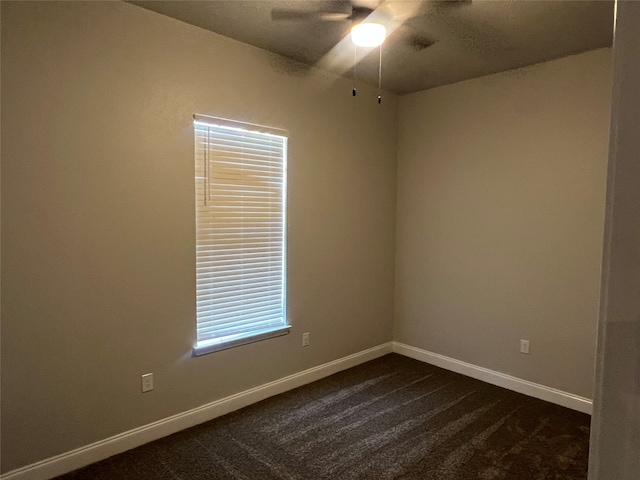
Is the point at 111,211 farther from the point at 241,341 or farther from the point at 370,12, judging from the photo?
the point at 370,12

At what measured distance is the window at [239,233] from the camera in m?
2.92

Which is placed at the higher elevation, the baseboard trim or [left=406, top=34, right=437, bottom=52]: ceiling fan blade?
[left=406, top=34, right=437, bottom=52]: ceiling fan blade

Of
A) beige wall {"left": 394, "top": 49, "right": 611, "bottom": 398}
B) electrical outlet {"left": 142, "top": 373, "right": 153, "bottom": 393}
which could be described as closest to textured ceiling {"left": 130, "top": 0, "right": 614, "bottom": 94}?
beige wall {"left": 394, "top": 49, "right": 611, "bottom": 398}

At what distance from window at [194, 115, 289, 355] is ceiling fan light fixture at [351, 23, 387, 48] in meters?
0.92

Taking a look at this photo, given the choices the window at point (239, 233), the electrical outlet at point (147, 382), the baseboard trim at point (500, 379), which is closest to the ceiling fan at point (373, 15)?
the window at point (239, 233)

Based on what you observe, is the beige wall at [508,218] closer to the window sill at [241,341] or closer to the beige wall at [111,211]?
the beige wall at [111,211]

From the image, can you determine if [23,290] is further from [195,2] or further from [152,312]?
[195,2]

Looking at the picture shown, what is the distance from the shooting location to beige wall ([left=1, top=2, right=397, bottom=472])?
2170 mm

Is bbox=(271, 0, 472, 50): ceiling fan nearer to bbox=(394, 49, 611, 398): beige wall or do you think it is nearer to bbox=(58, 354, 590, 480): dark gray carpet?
bbox=(394, 49, 611, 398): beige wall

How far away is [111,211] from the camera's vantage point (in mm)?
2467

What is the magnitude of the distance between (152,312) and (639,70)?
2.77m

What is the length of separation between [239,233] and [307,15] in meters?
1.55

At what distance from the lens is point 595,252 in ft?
10.1

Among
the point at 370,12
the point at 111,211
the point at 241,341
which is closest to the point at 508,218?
the point at 370,12
